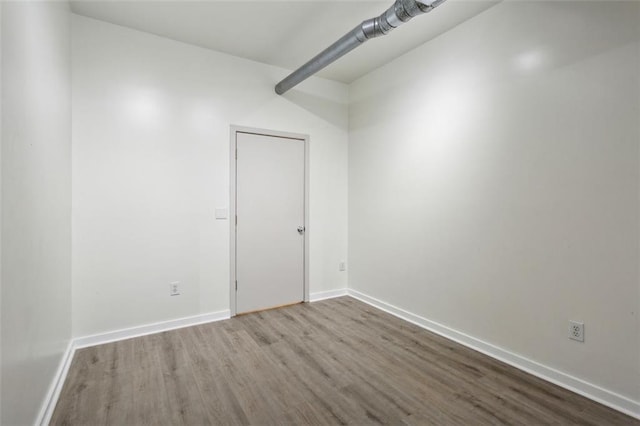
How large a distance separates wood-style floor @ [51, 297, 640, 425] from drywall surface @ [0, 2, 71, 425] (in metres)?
0.40

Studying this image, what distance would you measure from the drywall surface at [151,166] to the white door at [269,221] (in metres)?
0.18

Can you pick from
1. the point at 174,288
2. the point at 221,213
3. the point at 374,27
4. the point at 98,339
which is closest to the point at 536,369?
the point at 374,27

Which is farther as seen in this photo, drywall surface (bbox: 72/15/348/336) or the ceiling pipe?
drywall surface (bbox: 72/15/348/336)

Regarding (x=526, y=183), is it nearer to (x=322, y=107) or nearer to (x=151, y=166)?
(x=322, y=107)

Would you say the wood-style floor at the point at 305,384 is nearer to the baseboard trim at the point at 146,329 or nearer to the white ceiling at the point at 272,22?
the baseboard trim at the point at 146,329

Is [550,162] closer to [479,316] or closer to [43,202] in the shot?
[479,316]

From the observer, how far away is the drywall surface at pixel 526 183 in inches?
76.2

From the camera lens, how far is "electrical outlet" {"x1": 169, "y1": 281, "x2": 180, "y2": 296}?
10.4 ft

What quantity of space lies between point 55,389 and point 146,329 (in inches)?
39.3

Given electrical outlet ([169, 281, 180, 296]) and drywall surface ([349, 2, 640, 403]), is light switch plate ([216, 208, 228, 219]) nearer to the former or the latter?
electrical outlet ([169, 281, 180, 296])

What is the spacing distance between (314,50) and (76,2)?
2.06 meters

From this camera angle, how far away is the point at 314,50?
3324 millimetres

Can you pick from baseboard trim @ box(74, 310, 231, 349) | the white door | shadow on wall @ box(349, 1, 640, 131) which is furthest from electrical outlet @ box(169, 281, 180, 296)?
shadow on wall @ box(349, 1, 640, 131)

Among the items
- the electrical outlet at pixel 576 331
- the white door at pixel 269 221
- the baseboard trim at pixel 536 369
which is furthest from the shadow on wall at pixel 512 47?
the baseboard trim at pixel 536 369
